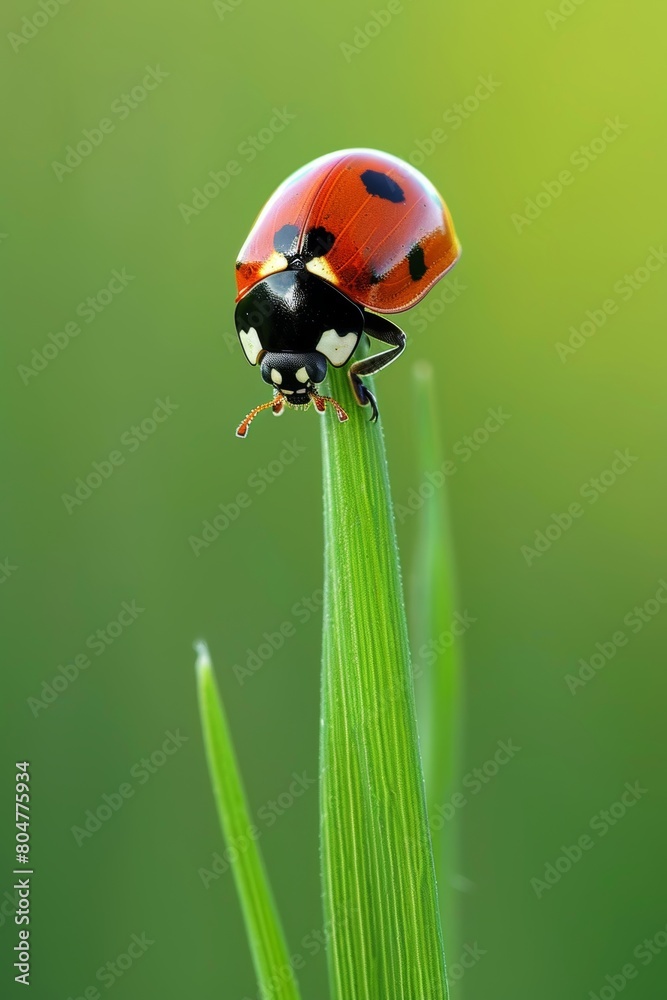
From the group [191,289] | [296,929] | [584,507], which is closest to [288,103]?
[191,289]

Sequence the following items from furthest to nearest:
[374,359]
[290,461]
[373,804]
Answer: [290,461] < [374,359] < [373,804]

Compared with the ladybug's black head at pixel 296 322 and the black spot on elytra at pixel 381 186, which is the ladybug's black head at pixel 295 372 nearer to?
the ladybug's black head at pixel 296 322

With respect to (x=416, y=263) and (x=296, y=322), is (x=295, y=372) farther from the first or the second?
(x=416, y=263)

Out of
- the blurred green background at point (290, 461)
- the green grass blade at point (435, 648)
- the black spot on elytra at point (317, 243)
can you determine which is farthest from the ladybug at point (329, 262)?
the blurred green background at point (290, 461)

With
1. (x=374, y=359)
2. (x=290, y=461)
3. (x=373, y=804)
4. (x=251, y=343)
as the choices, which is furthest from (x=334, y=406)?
(x=290, y=461)

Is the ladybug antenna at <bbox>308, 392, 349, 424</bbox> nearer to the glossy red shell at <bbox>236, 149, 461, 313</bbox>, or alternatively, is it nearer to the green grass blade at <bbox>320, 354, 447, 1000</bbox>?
the green grass blade at <bbox>320, 354, 447, 1000</bbox>

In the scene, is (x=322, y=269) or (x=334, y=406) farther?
(x=322, y=269)

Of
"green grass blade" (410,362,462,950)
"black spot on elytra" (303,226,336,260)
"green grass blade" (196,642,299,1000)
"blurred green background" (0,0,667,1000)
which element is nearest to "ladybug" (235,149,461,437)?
"black spot on elytra" (303,226,336,260)
